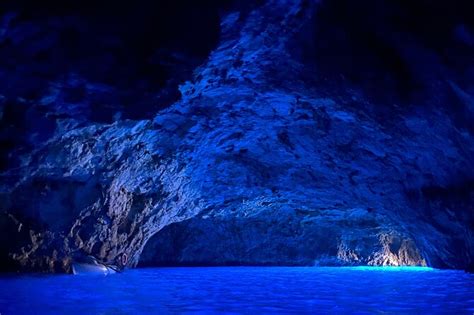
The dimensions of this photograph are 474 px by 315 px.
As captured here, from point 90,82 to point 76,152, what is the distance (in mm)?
3031

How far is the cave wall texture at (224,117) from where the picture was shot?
4.68 meters

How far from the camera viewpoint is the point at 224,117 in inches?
298

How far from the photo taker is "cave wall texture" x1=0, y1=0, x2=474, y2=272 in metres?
4.68

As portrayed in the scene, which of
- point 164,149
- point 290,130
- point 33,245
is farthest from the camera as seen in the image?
point 33,245

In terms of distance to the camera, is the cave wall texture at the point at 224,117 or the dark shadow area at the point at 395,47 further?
the cave wall texture at the point at 224,117

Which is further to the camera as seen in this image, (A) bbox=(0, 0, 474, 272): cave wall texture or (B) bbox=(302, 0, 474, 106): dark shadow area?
(A) bbox=(0, 0, 474, 272): cave wall texture

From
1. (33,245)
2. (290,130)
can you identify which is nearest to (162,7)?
(290,130)

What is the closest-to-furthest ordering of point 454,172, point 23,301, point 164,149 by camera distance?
point 23,301 < point 454,172 < point 164,149

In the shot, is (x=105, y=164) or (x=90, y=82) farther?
(x=105, y=164)

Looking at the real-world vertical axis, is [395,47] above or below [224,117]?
above

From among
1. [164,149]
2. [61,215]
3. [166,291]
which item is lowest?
[166,291]

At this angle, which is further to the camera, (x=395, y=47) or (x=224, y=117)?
(x=224, y=117)

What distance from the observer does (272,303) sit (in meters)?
4.50

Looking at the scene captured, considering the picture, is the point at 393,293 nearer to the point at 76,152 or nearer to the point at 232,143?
the point at 232,143
